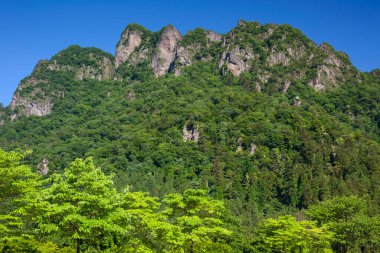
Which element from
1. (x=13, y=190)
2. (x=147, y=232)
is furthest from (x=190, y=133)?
(x=13, y=190)

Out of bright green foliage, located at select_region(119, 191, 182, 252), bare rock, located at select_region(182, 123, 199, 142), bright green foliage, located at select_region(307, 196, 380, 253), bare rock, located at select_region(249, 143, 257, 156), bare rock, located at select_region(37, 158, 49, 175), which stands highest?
bare rock, located at select_region(182, 123, 199, 142)

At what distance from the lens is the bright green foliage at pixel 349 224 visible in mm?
55156

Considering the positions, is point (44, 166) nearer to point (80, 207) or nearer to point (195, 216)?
point (195, 216)

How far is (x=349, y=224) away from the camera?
2151 inches

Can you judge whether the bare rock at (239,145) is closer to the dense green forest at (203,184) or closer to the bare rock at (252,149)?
the dense green forest at (203,184)

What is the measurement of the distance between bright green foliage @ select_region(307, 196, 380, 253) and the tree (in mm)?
38344

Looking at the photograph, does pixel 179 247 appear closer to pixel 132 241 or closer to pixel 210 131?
pixel 132 241

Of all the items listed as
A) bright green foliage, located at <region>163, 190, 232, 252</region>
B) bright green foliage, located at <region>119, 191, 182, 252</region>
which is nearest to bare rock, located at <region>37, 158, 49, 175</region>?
bright green foliage, located at <region>163, 190, 232, 252</region>

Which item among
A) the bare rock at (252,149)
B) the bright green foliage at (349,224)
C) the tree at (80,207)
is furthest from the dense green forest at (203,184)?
the bare rock at (252,149)

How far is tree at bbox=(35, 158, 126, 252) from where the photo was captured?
21688mm

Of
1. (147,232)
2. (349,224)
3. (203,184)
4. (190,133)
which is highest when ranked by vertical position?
(190,133)

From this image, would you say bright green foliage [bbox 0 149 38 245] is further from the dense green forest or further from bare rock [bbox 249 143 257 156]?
bare rock [bbox 249 143 257 156]

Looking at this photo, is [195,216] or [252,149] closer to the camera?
[195,216]

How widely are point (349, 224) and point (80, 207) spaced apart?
141 feet
